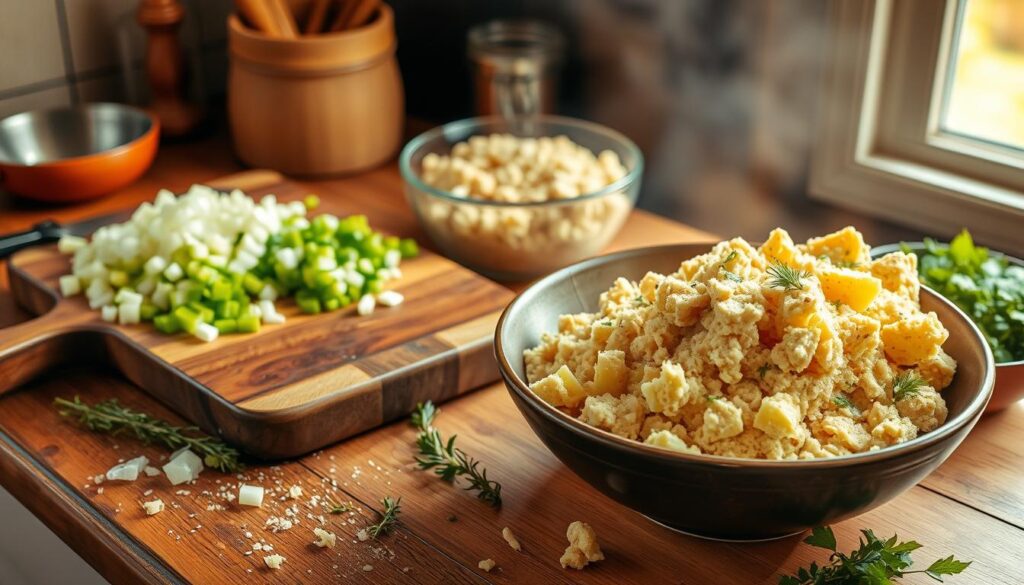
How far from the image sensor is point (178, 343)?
1340 millimetres

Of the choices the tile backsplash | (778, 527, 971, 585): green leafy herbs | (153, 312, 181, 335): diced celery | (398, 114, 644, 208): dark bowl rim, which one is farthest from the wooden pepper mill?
(778, 527, 971, 585): green leafy herbs

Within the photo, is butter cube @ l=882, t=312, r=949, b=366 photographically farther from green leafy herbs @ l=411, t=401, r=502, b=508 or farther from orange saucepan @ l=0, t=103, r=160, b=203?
orange saucepan @ l=0, t=103, r=160, b=203

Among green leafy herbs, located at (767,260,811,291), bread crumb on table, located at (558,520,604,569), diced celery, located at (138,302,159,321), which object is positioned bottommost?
bread crumb on table, located at (558,520,604,569)

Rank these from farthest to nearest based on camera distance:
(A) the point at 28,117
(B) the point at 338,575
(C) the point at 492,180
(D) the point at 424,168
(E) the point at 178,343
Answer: (A) the point at 28,117 → (D) the point at 424,168 → (C) the point at 492,180 → (E) the point at 178,343 → (B) the point at 338,575

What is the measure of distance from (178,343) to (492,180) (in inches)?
19.8

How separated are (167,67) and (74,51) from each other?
6.7 inches

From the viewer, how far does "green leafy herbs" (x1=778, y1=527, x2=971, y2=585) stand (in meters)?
0.94

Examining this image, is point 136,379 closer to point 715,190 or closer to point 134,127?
point 134,127

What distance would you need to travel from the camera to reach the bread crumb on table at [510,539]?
105 cm

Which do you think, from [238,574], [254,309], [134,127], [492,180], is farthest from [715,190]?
[238,574]

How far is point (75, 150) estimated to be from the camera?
1903mm

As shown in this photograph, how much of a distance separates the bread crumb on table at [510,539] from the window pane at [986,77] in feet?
3.26

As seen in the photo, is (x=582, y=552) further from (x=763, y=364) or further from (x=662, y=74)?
(x=662, y=74)

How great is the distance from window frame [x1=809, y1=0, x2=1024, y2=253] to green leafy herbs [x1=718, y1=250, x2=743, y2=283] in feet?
2.29
